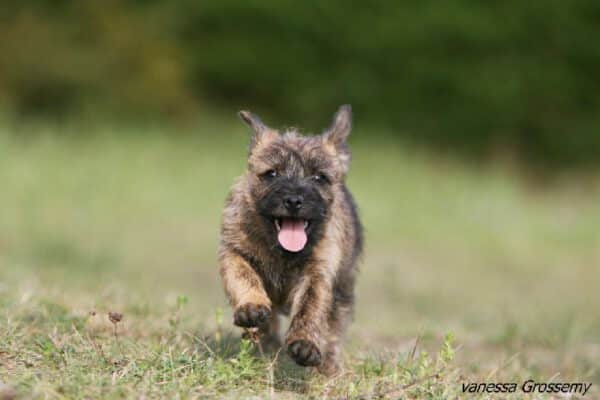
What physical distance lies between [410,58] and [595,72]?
4853mm

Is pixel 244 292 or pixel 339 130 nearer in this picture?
pixel 244 292

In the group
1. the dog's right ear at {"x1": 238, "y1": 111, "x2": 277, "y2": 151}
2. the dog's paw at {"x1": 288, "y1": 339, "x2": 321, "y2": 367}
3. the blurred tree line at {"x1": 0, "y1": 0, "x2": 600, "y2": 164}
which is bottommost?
the dog's paw at {"x1": 288, "y1": 339, "x2": 321, "y2": 367}

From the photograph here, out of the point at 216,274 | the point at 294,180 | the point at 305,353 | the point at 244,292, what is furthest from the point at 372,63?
the point at 305,353

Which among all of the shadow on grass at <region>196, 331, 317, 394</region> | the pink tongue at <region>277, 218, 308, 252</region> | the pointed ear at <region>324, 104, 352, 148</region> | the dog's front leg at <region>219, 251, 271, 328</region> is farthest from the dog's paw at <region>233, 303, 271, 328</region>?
the pointed ear at <region>324, 104, 352, 148</region>

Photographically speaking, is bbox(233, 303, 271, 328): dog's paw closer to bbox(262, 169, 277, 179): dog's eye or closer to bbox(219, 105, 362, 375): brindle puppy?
bbox(219, 105, 362, 375): brindle puppy

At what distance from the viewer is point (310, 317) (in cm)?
535

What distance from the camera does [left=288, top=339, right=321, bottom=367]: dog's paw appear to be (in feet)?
16.5

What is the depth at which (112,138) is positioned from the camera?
813 inches

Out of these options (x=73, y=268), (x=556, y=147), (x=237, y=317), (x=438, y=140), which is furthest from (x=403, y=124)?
(x=237, y=317)

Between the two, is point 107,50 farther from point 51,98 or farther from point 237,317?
point 237,317

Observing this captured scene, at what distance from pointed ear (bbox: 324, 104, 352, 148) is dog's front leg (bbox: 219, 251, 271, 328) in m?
1.16

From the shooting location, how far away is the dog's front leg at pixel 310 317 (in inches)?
198

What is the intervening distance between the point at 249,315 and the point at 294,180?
1.03m

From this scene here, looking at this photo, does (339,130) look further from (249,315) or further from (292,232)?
(249,315)
